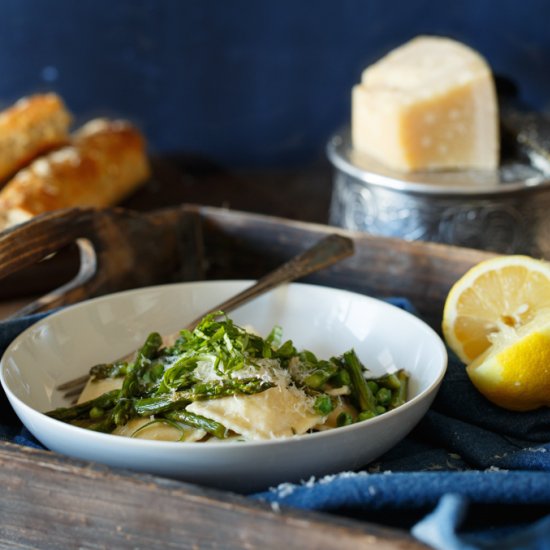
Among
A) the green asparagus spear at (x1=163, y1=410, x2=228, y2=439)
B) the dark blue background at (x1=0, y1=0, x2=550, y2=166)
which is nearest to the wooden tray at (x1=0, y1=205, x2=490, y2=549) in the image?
the green asparagus spear at (x1=163, y1=410, x2=228, y2=439)

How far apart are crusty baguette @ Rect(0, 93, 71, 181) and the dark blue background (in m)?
0.35

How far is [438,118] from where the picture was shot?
168 centimetres

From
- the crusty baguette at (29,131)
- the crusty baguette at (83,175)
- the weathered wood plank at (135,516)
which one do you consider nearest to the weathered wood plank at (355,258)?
the crusty baguette at (83,175)

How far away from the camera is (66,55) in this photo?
2.46 metres

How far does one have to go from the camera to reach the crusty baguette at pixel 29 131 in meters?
2.03

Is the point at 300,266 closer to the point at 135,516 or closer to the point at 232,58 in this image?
the point at 135,516

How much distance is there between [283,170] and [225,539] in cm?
181

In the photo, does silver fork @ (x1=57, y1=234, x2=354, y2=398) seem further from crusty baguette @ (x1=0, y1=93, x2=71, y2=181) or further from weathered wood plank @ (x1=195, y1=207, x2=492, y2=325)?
crusty baguette @ (x1=0, y1=93, x2=71, y2=181)

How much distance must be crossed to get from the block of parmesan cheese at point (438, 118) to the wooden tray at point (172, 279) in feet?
1.31

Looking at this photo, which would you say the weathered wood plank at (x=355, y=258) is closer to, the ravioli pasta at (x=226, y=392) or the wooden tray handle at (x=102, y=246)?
the wooden tray handle at (x=102, y=246)

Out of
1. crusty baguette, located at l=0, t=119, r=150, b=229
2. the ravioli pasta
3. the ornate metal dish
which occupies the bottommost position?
crusty baguette, located at l=0, t=119, r=150, b=229

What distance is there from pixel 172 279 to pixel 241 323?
9.4 inches

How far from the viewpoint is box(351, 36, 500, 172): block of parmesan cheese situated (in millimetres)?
1667

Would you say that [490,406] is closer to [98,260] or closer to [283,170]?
[98,260]
